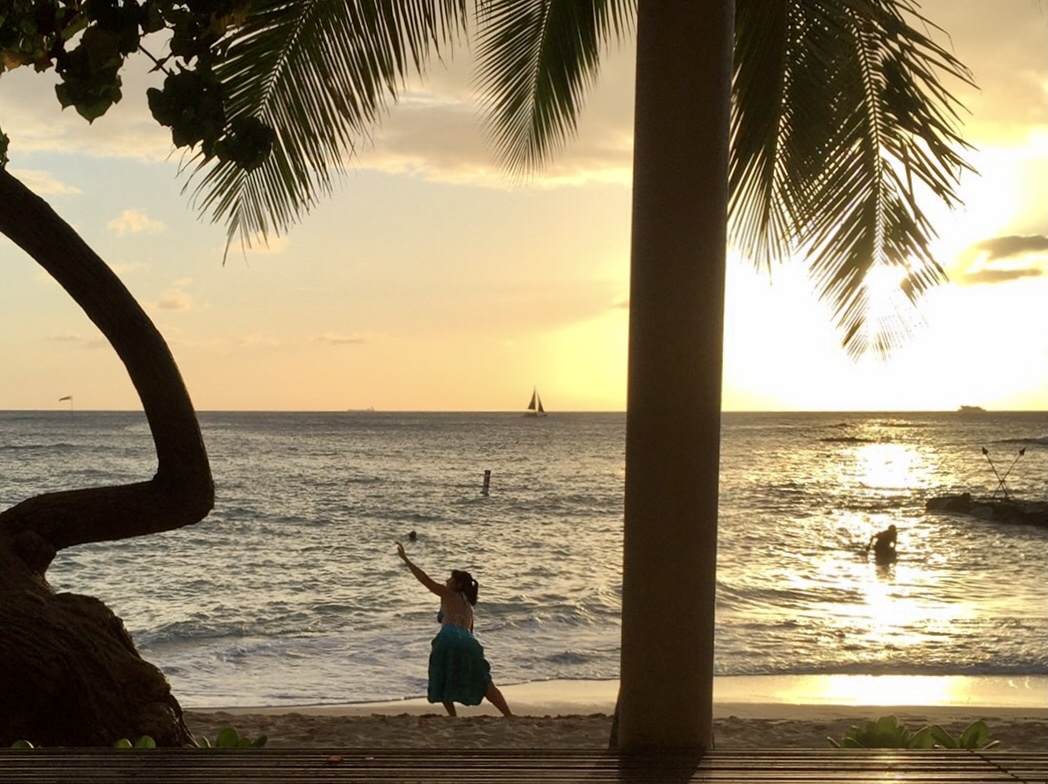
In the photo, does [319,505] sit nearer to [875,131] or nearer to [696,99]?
[875,131]

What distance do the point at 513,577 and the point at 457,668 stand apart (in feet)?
39.9

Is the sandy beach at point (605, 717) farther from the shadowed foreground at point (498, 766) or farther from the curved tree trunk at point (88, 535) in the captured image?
the shadowed foreground at point (498, 766)

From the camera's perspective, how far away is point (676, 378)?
2609 mm

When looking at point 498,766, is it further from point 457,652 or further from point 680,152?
point 457,652

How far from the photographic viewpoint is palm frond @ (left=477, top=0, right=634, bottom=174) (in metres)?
6.30

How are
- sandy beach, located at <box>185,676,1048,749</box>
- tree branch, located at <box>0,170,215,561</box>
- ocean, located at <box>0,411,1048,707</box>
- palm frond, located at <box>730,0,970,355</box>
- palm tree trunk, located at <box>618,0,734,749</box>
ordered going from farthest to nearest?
ocean, located at <box>0,411,1048,707</box> < sandy beach, located at <box>185,676,1048,749</box> < palm frond, located at <box>730,0,970,355</box> < tree branch, located at <box>0,170,215,561</box> < palm tree trunk, located at <box>618,0,734,749</box>

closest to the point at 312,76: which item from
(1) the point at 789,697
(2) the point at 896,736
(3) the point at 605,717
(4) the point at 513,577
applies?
(2) the point at 896,736

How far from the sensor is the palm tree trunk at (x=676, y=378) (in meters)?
2.57

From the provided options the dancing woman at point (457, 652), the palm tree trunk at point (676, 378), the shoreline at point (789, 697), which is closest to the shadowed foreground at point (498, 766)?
the palm tree trunk at point (676, 378)

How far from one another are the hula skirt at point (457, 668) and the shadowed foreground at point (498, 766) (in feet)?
19.7

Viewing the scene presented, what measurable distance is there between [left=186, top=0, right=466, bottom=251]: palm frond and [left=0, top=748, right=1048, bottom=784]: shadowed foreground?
3.25 metres

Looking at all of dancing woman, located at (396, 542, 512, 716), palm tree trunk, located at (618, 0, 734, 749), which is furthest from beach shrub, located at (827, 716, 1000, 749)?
dancing woman, located at (396, 542, 512, 716)

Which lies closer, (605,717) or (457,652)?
(457,652)

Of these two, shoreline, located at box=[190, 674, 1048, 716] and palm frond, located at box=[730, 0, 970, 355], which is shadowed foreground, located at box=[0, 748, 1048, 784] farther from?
shoreline, located at box=[190, 674, 1048, 716]
